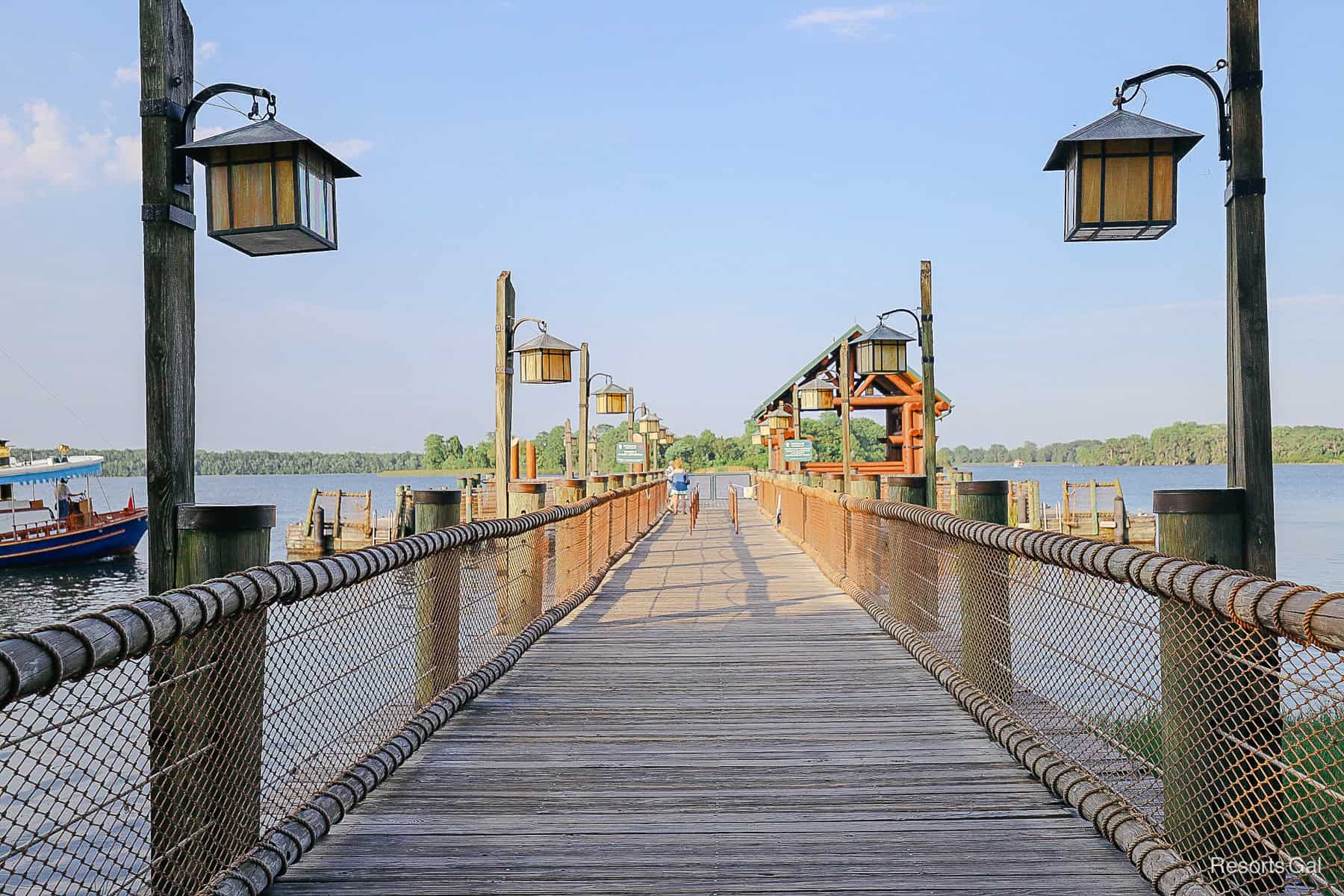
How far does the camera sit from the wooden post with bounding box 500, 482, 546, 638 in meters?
7.12

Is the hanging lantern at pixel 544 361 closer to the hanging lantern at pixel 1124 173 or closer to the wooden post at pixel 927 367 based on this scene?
the wooden post at pixel 927 367

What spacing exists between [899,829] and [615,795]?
1.02 metres

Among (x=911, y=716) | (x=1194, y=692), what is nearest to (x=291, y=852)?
(x=1194, y=692)

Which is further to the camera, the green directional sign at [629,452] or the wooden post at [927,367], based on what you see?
the green directional sign at [629,452]

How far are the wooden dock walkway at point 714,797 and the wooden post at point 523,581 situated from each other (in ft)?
2.26

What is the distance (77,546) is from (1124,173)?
40205 mm

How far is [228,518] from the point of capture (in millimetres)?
3107

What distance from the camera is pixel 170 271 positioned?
11.6ft

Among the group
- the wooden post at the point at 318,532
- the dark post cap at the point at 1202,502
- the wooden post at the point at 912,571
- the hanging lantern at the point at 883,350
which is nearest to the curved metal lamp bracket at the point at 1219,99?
the dark post cap at the point at 1202,502

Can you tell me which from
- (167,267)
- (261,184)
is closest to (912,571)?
(261,184)

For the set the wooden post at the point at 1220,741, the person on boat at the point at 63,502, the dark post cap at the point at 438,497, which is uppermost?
the dark post cap at the point at 438,497

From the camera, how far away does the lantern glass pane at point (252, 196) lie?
12.7 ft

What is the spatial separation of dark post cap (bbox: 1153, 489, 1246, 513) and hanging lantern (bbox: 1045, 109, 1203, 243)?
179 centimetres

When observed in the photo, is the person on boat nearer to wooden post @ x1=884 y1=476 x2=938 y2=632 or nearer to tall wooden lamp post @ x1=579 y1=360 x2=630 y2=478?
tall wooden lamp post @ x1=579 y1=360 x2=630 y2=478
